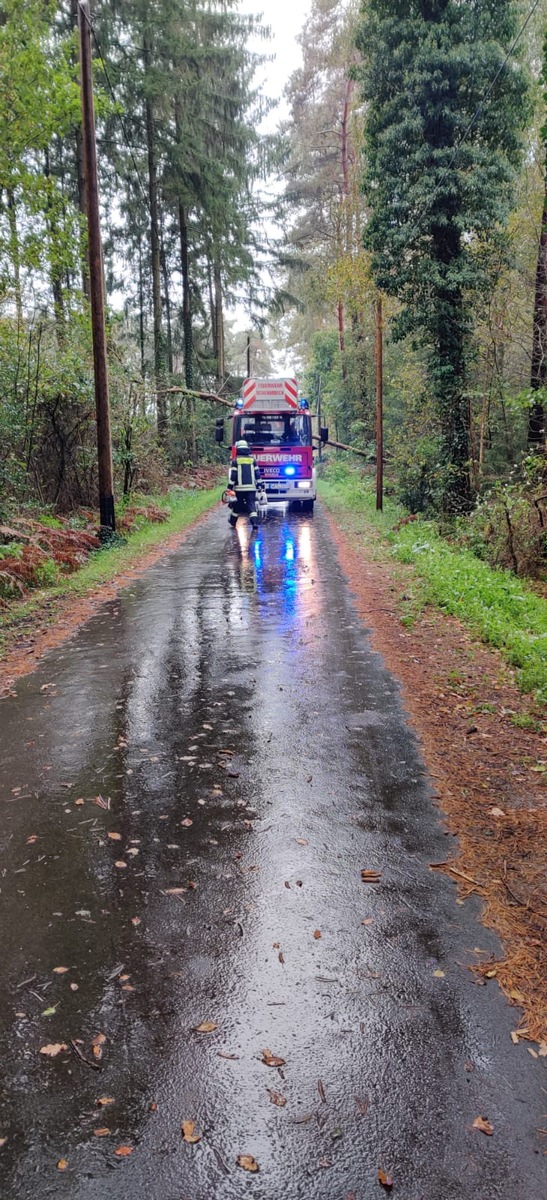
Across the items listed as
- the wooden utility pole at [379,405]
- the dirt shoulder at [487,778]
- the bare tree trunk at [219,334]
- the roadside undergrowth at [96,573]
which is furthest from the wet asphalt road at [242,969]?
the bare tree trunk at [219,334]

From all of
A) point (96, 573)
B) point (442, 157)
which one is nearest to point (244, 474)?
point (96, 573)

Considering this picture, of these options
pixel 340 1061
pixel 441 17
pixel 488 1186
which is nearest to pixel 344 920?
pixel 340 1061

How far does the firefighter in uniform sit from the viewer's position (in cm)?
1645

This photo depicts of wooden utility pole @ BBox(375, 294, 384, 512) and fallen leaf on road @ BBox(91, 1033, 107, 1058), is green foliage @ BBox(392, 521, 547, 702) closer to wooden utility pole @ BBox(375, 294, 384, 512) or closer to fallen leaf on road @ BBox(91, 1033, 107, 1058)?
fallen leaf on road @ BBox(91, 1033, 107, 1058)

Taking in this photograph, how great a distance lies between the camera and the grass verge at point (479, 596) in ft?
22.0

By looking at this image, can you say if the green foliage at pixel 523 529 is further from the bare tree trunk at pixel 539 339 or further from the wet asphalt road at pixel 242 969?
the wet asphalt road at pixel 242 969

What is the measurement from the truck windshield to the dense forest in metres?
2.72

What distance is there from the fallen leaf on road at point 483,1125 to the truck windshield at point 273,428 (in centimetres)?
1830

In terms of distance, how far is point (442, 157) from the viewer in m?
14.7

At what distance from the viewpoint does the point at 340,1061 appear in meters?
2.43

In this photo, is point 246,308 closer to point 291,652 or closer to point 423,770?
point 291,652

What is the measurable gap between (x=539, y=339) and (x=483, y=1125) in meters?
14.2

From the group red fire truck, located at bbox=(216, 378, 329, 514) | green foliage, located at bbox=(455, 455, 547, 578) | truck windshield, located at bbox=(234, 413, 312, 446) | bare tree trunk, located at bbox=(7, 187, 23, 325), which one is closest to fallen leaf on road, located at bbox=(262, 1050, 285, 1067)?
green foliage, located at bbox=(455, 455, 547, 578)

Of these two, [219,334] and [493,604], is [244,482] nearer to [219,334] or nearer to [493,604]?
[493,604]
